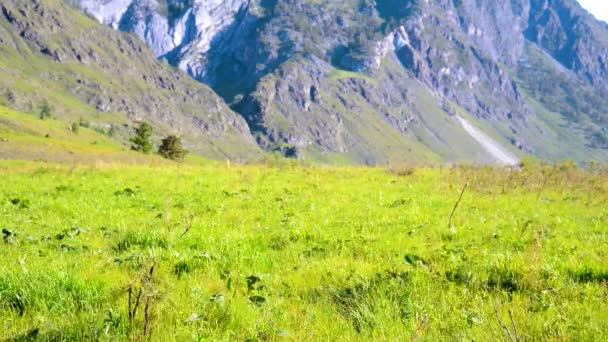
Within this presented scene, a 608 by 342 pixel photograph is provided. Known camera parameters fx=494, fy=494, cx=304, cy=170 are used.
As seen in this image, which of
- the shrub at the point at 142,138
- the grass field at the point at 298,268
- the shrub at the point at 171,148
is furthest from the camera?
the shrub at the point at 142,138

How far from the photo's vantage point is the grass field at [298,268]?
5773 millimetres

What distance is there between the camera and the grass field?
577 cm

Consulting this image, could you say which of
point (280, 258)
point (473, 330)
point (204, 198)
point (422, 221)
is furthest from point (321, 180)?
point (473, 330)

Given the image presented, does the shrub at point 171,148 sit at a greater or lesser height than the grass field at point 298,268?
lesser

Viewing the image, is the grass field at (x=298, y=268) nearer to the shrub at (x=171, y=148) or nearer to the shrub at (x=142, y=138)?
the shrub at (x=171, y=148)

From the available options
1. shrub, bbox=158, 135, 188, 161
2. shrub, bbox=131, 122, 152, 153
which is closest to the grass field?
shrub, bbox=158, 135, 188, 161

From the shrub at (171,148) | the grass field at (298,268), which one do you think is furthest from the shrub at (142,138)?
the grass field at (298,268)

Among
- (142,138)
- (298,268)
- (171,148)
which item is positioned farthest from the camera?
(142,138)

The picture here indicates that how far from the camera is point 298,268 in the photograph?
8.60 meters

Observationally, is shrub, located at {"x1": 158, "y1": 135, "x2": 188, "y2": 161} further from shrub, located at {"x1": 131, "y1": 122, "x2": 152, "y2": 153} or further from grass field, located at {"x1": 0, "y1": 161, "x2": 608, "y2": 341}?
grass field, located at {"x1": 0, "y1": 161, "x2": 608, "y2": 341}

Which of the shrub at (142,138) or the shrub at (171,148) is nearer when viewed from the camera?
the shrub at (171,148)

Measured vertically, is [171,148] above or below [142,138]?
above

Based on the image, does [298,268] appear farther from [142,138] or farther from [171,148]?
[142,138]

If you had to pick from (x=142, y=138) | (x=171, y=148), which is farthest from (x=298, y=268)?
(x=142, y=138)
